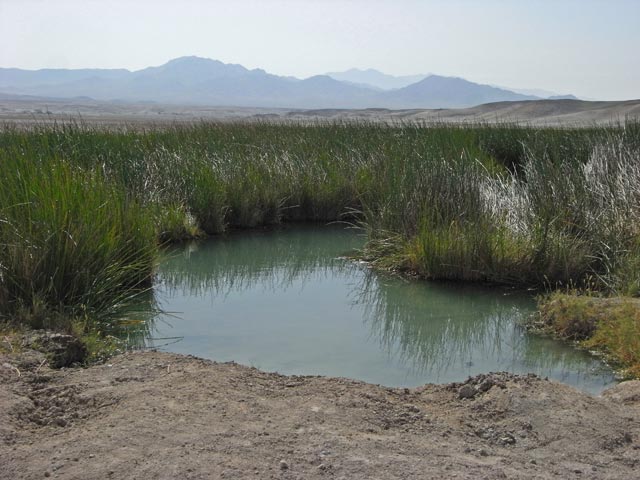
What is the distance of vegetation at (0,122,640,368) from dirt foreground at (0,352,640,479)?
138cm

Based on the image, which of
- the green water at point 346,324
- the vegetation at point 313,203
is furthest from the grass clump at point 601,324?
the vegetation at point 313,203

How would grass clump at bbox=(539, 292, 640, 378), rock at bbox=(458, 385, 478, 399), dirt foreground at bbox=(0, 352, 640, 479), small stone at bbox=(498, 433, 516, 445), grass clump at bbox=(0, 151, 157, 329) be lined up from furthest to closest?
1. grass clump at bbox=(0, 151, 157, 329)
2. grass clump at bbox=(539, 292, 640, 378)
3. rock at bbox=(458, 385, 478, 399)
4. small stone at bbox=(498, 433, 516, 445)
5. dirt foreground at bbox=(0, 352, 640, 479)

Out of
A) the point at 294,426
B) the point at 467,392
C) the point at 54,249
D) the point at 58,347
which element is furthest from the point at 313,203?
the point at 294,426

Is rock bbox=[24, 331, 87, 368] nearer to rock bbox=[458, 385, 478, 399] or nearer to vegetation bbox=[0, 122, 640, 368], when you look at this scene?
vegetation bbox=[0, 122, 640, 368]

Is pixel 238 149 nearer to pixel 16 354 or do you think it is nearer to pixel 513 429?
pixel 16 354

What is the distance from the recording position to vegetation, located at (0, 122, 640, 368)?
231 inches

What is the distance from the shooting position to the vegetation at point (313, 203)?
5871 millimetres

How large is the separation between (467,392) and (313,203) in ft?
25.6

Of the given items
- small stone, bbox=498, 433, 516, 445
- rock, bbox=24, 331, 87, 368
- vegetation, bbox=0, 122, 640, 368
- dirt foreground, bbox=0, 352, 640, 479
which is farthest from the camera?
vegetation, bbox=0, 122, 640, 368

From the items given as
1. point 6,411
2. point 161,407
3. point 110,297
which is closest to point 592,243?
point 110,297

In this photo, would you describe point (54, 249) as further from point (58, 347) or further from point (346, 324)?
point (346, 324)

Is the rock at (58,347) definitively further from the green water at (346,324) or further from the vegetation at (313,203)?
the green water at (346,324)

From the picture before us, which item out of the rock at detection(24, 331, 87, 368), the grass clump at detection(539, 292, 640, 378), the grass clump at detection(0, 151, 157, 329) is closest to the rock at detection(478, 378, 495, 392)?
the grass clump at detection(539, 292, 640, 378)

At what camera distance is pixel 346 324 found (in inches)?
265
